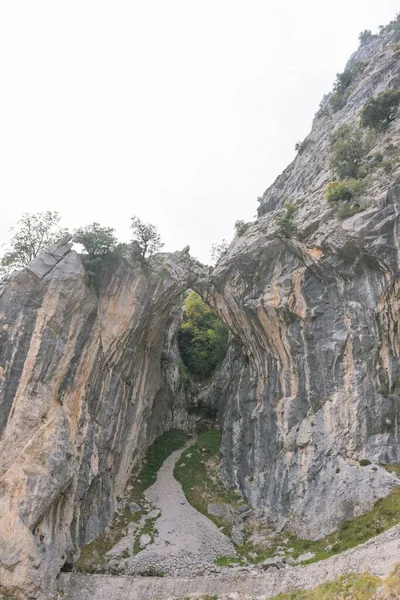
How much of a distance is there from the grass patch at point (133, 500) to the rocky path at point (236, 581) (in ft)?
5.48

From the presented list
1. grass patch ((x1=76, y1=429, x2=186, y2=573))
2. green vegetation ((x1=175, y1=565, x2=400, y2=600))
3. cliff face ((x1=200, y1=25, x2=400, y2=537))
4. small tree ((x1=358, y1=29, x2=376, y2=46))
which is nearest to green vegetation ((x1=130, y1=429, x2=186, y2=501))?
grass patch ((x1=76, y1=429, x2=186, y2=573))

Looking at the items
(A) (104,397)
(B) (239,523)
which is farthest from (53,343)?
(B) (239,523)

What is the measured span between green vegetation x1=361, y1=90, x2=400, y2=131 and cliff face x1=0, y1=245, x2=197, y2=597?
20192 millimetres

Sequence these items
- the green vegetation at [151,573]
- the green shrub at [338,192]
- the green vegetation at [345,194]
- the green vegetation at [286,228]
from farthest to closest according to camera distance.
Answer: the green vegetation at [286,228]
the green shrub at [338,192]
the green vegetation at [345,194]
the green vegetation at [151,573]

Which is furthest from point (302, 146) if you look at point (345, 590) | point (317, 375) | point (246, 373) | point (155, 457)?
point (345, 590)

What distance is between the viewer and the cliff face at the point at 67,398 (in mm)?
24672

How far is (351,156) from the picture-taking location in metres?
37.8

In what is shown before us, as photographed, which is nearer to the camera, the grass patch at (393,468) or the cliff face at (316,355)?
the grass patch at (393,468)

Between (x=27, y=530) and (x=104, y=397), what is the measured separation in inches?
407

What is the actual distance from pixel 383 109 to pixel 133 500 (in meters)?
36.9

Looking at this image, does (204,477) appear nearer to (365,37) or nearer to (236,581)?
(236,581)

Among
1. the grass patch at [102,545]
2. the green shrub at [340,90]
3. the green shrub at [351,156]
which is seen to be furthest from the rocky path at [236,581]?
the green shrub at [340,90]

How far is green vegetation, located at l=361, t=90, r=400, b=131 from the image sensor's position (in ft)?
129

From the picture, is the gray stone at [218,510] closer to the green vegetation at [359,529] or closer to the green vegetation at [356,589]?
the green vegetation at [359,529]
